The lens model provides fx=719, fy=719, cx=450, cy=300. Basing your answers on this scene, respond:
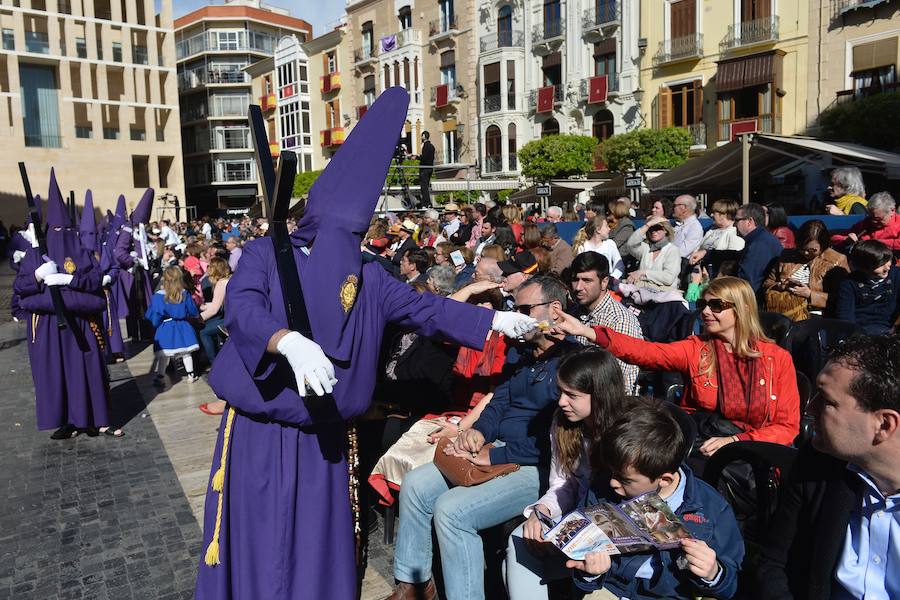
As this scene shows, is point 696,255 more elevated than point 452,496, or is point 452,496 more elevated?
point 696,255

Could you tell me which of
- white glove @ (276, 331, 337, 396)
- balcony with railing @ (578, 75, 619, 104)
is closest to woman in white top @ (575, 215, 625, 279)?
white glove @ (276, 331, 337, 396)

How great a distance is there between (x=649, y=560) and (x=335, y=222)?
182 cm

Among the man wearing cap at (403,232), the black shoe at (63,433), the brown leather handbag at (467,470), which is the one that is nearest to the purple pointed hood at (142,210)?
the man wearing cap at (403,232)

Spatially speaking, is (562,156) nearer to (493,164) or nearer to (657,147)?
(657,147)

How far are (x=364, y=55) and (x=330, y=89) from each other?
173 inches

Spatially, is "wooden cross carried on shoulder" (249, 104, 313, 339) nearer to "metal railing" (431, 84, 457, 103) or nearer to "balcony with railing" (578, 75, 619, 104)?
"balcony with railing" (578, 75, 619, 104)

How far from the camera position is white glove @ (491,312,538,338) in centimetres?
331

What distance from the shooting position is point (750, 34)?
1048 inches

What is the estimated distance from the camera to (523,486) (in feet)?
12.0

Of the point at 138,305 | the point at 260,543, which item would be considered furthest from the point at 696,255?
the point at 138,305

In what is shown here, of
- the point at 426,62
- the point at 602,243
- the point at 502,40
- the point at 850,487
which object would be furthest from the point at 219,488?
the point at 426,62

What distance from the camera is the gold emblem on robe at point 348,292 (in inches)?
117

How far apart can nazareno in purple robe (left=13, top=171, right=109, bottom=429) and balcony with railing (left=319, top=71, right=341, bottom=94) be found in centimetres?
4481

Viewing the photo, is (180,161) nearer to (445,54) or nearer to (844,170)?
(445,54)
